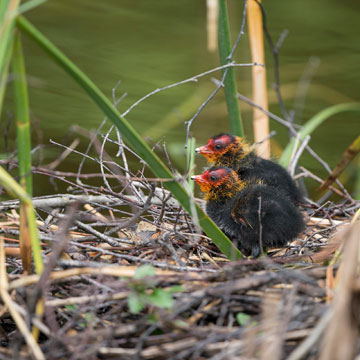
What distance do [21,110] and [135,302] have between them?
0.68 m

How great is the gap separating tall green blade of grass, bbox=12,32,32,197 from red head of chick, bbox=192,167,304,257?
1.09 meters

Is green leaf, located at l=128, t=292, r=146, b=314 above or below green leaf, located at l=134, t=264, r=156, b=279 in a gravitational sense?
below

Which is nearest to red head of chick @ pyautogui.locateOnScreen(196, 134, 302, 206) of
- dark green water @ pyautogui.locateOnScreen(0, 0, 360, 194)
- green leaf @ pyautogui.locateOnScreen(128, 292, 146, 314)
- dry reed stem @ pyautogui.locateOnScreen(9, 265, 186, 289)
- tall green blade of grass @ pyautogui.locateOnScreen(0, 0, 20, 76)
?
dark green water @ pyautogui.locateOnScreen(0, 0, 360, 194)

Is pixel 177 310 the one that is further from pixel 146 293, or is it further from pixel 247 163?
pixel 247 163

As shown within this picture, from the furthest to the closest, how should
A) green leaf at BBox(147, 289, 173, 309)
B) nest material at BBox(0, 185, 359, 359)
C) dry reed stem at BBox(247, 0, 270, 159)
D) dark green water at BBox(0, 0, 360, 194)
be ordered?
dark green water at BBox(0, 0, 360, 194) < dry reed stem at BBox(247, 0, 270, 159) < green leaf at BBox(147, 289, 173, 309) < nest material at BBox(0, 185, 359, 359)

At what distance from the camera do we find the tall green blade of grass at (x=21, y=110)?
6.17 ft

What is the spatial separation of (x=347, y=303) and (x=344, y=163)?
6.59 ft

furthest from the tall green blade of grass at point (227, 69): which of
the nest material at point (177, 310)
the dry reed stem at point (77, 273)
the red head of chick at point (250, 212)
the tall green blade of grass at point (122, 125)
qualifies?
the dry reed stem at point (77, 273)

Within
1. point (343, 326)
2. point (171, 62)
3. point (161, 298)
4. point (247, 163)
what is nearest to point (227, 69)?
point (247, 163)

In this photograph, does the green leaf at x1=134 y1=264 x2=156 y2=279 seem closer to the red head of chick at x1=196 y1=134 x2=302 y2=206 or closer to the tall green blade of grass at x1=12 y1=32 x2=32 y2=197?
the tall green blade of grass at x1=12 y1=32 x2=32 y2=197

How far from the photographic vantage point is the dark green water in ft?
17.0

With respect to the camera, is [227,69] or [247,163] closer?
[227,69]

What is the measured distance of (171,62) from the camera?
6.12 m

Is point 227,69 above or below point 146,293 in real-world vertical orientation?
above
